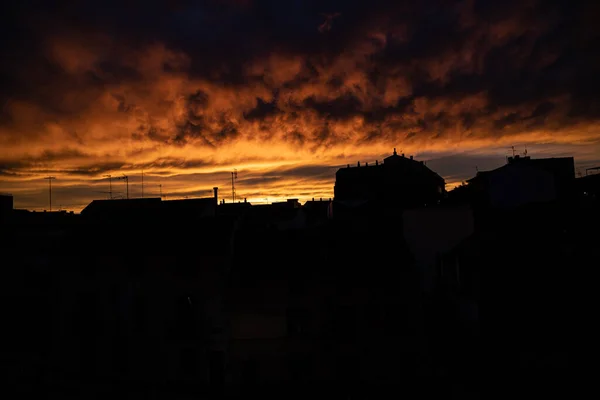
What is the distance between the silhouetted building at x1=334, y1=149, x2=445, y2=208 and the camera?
6400cm

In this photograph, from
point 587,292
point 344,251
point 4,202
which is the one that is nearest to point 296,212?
point 344,251

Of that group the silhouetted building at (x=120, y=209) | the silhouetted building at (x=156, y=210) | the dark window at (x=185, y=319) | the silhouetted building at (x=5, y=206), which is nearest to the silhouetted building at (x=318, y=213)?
the silhouetted building at (x=156, y=210)

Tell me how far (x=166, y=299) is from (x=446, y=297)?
1756cm

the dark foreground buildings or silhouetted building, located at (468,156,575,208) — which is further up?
silhouetted building, located at (468,156,575,208)

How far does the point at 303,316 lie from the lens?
88.8ft

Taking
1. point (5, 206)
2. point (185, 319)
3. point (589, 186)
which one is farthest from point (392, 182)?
point (5, 206)

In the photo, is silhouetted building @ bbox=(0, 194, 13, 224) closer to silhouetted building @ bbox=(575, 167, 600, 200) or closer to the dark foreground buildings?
the dark foreground buildings

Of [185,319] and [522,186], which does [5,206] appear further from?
[522,186]

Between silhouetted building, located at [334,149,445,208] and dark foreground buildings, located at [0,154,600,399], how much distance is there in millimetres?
33315

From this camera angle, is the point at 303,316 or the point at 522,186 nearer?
the point at 303,316

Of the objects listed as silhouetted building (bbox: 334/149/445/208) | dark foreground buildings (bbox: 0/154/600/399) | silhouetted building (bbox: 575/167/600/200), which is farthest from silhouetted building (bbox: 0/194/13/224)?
silhouetted building (bbox: 575/167/600/200)

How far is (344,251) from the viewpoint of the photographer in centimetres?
3038

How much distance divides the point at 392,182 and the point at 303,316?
44143 millimetres

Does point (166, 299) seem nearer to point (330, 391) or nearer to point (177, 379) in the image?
point (177, 379)
